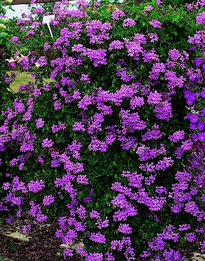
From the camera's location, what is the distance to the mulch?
3927 millimetres

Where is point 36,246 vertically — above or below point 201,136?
below

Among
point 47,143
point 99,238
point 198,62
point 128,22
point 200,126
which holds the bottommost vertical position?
point 99,238

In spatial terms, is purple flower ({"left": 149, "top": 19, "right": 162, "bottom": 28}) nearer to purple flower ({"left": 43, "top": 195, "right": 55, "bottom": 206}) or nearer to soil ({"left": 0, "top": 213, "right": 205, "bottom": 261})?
purple flower ({"left": 43, "top": 195, "right": 55, "bottom": 206})

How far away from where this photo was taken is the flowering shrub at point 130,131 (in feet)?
10.5

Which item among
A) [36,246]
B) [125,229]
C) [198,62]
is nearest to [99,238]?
[125,229]

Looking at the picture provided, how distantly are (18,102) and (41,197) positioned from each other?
1.07 metres

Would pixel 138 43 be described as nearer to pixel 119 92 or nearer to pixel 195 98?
pixel 119 92

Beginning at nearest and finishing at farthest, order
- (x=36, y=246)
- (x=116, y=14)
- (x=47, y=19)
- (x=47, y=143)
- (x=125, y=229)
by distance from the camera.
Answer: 1. (x=125, y=229)
2. (x=116, y=14)
3. (x=47, y=143)
4. (x=47, y=19)
5. (x=36, y=246)

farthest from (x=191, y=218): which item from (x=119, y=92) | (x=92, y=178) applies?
(x=119, y=92)

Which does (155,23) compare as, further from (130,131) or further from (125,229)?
(125,229)

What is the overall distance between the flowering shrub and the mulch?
58 cm

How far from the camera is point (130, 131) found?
3.19 metres

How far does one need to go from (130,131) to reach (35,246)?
1840 millimetres

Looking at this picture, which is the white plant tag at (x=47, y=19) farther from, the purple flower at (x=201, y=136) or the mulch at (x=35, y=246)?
the mulch at (x=35, y=246)
